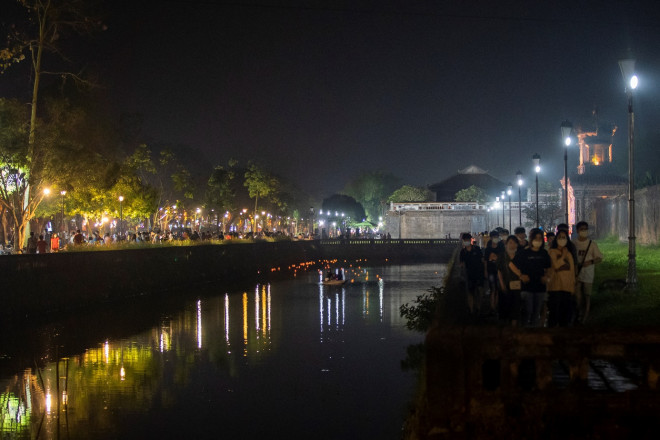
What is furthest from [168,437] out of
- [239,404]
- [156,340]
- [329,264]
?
[329,264]

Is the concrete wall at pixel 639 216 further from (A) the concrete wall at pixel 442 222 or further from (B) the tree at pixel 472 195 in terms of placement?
(B) the tree at pixel 472 195

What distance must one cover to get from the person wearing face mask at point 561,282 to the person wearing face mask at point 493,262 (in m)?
4.57

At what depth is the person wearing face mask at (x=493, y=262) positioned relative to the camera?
1858cm

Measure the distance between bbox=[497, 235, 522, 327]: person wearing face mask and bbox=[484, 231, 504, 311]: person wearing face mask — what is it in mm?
2688

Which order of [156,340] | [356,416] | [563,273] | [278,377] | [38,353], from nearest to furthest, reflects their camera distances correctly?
[563,273] < [356,416] < [278,377] < [38,353] < [156,340]

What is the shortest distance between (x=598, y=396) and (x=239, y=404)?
33.6 feet

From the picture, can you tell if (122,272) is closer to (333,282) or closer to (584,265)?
(333,282)

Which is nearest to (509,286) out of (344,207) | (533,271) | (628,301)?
(533,271)

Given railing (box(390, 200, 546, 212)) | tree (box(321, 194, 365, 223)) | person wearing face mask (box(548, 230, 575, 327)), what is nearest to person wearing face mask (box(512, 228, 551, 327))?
person wearing face mask (box(548, 230, 575, 327))

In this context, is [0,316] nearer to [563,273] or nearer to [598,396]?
[563,273]

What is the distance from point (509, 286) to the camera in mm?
14438

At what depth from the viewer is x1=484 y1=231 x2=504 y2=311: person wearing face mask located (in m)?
18.6

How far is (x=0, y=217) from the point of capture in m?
60.4

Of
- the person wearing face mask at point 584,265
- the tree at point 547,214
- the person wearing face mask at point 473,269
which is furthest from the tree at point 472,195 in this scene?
the person wearing face mask at point 584,265
